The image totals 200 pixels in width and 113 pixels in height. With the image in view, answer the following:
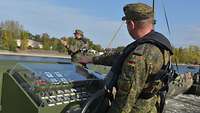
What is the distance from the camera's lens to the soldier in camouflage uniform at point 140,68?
2.69 m

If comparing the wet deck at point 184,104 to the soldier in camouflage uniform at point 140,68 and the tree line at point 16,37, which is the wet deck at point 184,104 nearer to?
the soldier in camouflage uniform at point 140,68

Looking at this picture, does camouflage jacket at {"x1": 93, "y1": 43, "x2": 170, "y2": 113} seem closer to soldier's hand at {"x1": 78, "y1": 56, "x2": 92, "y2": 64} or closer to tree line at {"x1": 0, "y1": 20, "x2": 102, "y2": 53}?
soldier's hand at {"x1": 78, "y1": 56, "x2": 92, "y2": 64}

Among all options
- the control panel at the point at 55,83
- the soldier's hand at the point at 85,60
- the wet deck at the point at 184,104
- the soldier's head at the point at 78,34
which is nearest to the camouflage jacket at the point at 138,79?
the control panel at the point at 55,83

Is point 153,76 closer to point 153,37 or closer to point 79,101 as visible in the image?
point 153,37

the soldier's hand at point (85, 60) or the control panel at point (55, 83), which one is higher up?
the soldier's hand at point (85, 60)

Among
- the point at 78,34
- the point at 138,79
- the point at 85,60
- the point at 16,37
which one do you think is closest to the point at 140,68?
the point at 138,79

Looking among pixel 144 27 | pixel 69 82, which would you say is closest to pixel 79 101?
pixel 69 82

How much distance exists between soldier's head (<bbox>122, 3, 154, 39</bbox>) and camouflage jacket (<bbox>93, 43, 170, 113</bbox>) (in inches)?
5.7

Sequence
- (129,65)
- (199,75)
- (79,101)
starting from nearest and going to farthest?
(129,65), (79,101), (199,75)

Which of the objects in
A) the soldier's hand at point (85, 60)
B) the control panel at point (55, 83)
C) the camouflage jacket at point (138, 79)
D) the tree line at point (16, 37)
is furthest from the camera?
the tree line at point (16, 37)

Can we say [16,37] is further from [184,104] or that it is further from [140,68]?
[140,68]

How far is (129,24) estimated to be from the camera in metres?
2.86

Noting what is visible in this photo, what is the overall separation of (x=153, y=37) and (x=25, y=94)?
1.18 meters

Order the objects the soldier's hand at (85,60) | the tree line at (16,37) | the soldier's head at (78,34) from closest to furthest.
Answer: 1. the soldier's hand at (85,60)
2. the soldier's head at (78,34)
3. the tree line at (16,37)
